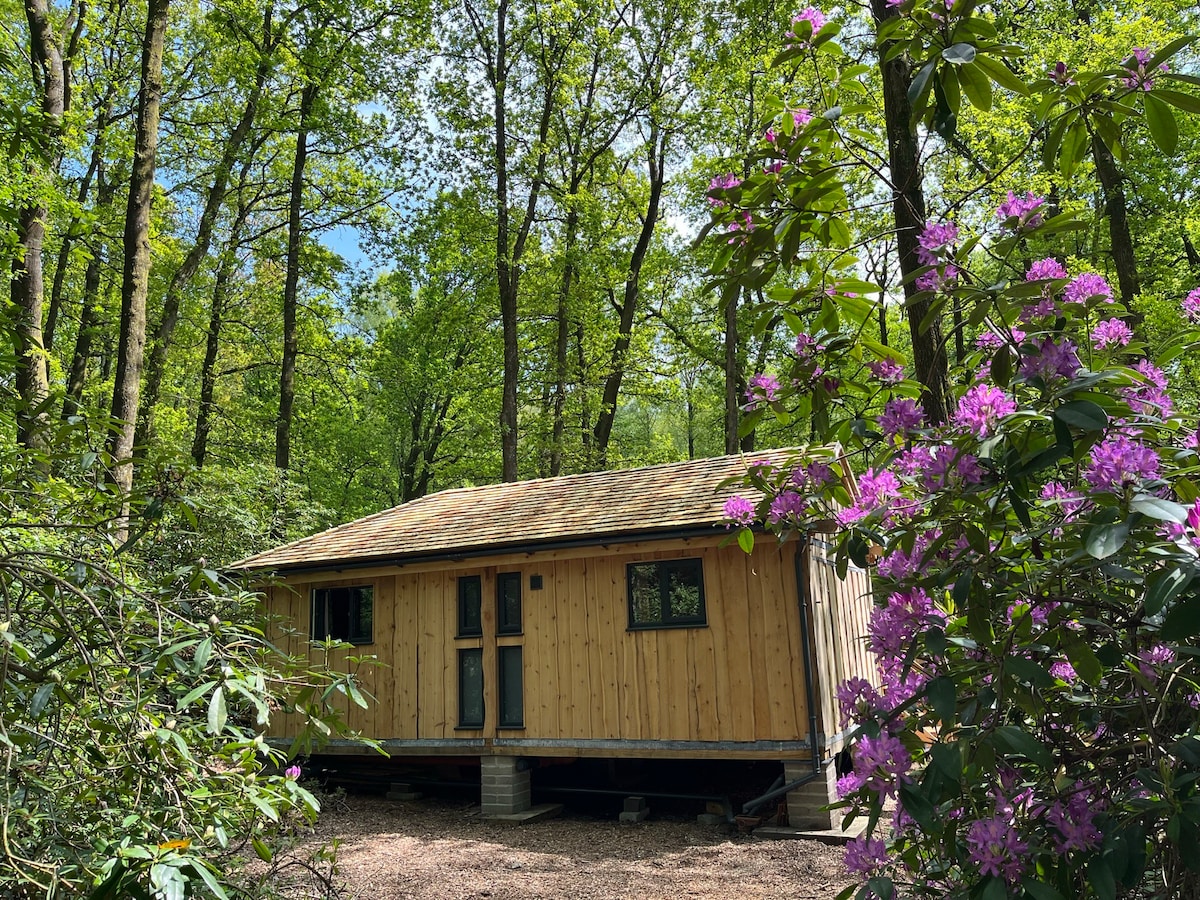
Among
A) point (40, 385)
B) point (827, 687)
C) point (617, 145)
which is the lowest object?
point (827, 687)

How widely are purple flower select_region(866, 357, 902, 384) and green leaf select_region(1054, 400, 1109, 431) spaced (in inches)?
32.5

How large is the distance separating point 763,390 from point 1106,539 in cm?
136

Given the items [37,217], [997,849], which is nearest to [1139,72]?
[997,849]

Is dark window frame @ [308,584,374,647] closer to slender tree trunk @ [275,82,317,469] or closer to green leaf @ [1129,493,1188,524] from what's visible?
slender tree trunk @ [275,82,317,469]

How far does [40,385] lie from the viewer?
11016 millimetres

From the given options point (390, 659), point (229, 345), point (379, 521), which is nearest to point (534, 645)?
point (390, 659)

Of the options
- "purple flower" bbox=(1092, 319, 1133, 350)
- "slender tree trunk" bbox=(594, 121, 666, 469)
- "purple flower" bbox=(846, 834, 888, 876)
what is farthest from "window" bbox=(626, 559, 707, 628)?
"slender tree trunk" bbox=(594, 121, 666, 469)

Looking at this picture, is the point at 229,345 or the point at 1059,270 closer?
the point at 1059,270

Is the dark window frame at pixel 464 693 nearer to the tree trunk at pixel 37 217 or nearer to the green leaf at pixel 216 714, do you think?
the tree trunk at pixel 37 217

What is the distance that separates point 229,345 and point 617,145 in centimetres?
1301

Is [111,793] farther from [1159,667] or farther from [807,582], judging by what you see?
[807,582]

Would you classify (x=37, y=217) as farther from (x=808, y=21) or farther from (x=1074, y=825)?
(x=1074, y=825)

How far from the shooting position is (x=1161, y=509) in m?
1.52

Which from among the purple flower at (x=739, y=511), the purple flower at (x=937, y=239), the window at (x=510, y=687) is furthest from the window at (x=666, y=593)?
the purple flower at (x=937, y=239)
